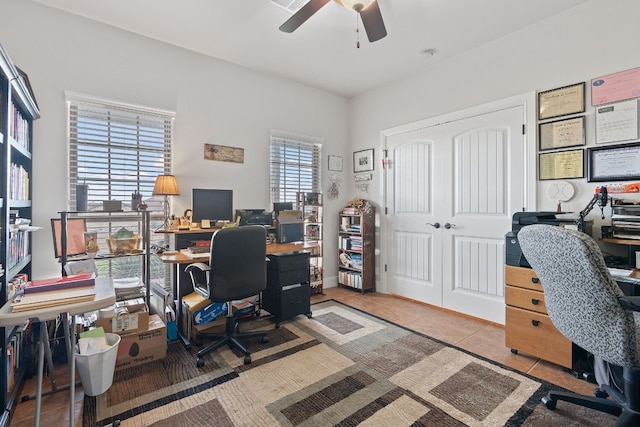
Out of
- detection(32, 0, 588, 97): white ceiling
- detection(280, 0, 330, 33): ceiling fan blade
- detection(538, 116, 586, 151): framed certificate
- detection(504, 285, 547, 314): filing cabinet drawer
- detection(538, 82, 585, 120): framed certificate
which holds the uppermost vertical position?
detection(32, 0, 588, 97): white ceiling

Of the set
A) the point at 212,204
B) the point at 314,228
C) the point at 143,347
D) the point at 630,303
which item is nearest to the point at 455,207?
the point at 314,228

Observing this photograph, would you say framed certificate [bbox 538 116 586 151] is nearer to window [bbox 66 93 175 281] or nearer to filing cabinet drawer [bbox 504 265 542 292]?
filing cabinet drawer [bbox 504 265 542 292]

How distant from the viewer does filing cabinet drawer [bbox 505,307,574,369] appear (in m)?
2.07

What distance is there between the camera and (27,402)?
70.0 inches

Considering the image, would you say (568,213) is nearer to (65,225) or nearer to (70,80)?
(65,225)

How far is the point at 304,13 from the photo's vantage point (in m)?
2.04

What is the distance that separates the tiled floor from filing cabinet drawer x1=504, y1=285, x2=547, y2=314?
1.30ft

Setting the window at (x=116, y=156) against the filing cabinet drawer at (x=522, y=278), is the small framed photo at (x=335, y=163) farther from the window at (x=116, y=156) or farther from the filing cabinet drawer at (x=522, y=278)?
the filing cabinet drawer at (x=522, y=278)

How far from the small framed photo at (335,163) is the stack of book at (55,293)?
127 inches

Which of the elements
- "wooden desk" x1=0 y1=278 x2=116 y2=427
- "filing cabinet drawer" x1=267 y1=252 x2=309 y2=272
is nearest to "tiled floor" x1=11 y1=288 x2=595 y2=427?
"wooden desk" x1=0 y1=278 x2=116 y2=427

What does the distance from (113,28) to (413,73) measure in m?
3.13

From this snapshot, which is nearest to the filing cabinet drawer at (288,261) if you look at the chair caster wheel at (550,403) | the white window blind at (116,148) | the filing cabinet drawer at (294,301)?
the filing cabinet drawer at (294,301)

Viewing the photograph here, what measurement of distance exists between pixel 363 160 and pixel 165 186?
260 cm

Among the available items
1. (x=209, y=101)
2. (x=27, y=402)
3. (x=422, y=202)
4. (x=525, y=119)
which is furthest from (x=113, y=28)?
(x=525, y=119)
